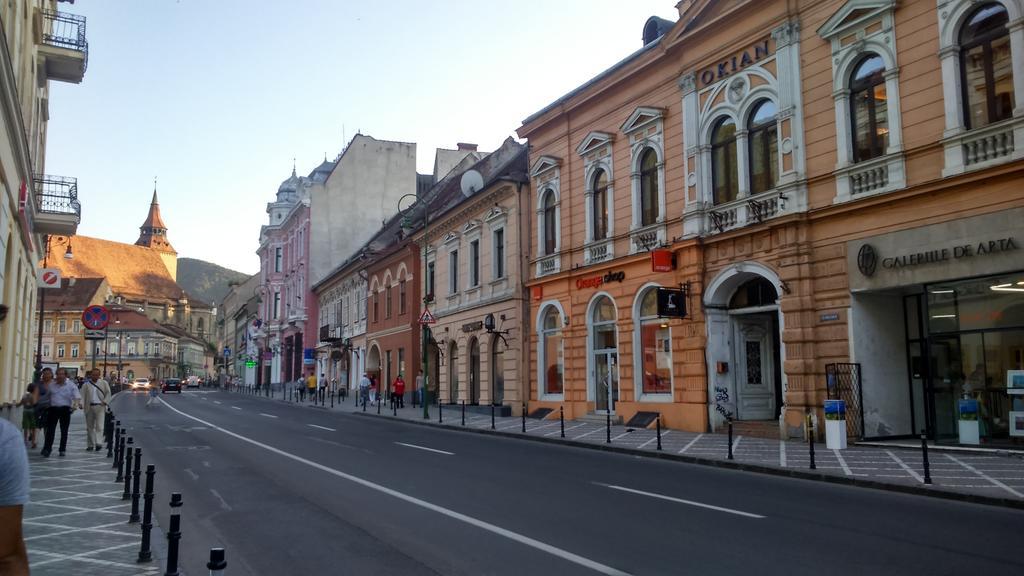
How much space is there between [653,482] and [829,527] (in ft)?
13.4

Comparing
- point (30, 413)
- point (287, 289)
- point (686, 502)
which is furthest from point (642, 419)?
point (287, 289)

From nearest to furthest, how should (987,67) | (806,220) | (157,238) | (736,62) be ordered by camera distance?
(987,67), (806,220), (736,62), (157,238)

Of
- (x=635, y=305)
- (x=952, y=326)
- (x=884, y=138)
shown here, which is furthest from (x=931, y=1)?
(x=635, y=305)

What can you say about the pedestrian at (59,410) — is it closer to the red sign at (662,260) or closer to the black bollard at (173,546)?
the black bollard at (173,546)

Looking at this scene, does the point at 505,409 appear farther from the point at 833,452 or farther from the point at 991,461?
the point at 991,461

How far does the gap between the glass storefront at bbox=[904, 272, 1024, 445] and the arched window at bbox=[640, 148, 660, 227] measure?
8798 millimetres

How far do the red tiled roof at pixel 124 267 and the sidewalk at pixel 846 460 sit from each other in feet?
441

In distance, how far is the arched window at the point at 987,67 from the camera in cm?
1534

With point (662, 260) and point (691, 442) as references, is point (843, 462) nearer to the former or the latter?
point (691, 442)

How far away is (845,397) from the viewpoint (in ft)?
58.2

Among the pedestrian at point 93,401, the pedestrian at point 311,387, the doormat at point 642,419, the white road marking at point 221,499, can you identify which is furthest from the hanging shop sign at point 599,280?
the pedestrian at point 311,387

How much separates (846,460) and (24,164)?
18.8 meters

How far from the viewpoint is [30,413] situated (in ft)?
60.8

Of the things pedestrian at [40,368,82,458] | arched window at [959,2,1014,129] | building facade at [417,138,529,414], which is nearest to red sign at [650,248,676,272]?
arched window at [959,2,1014,129]
